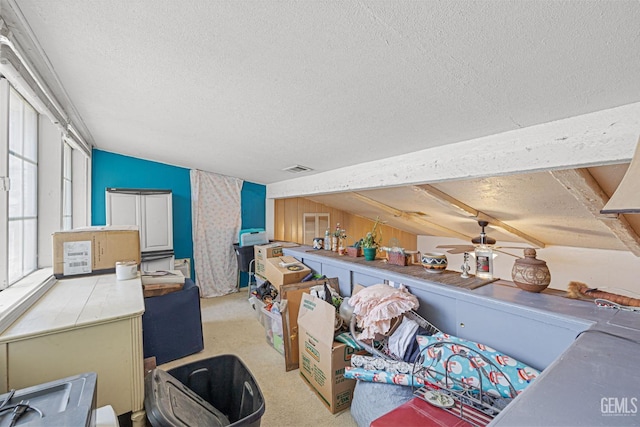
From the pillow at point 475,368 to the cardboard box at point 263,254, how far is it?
2.44 m

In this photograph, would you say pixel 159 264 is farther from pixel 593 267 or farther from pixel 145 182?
pixel 593 267

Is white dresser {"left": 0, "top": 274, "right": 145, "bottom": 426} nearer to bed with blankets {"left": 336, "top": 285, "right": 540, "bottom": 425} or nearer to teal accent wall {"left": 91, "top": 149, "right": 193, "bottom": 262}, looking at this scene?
bed with blankets {"left": 336, "top": 285, "right": 540, "bottom": 425}

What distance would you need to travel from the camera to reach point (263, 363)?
2.37 meters

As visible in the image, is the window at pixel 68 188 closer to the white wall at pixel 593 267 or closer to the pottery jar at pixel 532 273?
the pottery jar at pixel 532 273

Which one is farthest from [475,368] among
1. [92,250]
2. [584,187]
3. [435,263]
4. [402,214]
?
[402,214]

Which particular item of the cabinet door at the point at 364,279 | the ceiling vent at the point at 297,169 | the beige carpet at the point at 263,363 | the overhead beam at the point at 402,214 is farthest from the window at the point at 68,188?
the overhead beam at the point at 402,214

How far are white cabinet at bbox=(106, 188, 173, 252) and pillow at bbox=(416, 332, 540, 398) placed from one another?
3.53 m

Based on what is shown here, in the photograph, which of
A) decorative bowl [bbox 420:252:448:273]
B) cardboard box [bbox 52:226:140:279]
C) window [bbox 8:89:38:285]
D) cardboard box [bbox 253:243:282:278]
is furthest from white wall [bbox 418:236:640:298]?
window [bbox 8:89:38:285]

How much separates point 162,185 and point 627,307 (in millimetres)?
4723

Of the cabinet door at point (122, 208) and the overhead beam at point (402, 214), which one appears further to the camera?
the overhead beam at point (402, 214)

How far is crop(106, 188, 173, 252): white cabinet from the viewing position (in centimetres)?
341

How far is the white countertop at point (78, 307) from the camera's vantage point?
111 cm

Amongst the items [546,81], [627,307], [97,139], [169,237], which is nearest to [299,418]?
[627,307]

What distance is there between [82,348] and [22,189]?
61.2 inches
